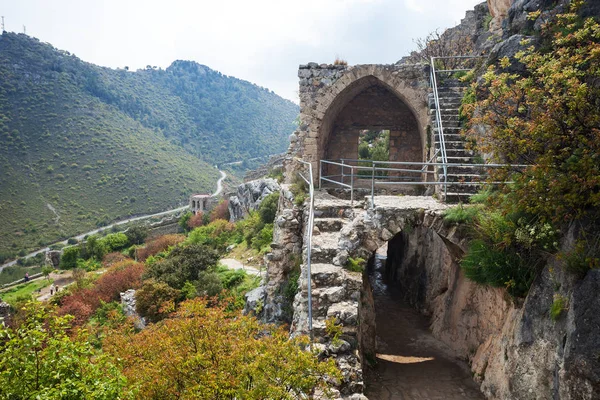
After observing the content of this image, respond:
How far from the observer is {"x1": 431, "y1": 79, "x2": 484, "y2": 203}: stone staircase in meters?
8.95

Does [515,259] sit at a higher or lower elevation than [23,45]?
lower

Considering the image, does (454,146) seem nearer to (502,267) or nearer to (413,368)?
(502,267)

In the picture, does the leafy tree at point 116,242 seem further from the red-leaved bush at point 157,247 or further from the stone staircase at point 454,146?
the stone staircase at point 454,146

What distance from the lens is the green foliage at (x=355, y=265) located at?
7.64m

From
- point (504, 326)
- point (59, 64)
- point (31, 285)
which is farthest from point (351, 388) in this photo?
point (59, 64)

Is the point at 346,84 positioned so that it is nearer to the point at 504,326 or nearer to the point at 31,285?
the point at 504,326

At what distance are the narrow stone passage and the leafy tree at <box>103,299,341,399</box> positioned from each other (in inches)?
138

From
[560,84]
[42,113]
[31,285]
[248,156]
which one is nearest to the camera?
[560,84]

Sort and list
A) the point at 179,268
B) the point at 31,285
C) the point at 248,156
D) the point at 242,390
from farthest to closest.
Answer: the point at 248,156, the point at 31,285, the point at 179,268, the point at 242,390

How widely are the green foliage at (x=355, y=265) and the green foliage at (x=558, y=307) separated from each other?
3.21 meters

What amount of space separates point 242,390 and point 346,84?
1047 centimetres

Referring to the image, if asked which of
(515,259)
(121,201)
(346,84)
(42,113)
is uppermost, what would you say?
(42,113)

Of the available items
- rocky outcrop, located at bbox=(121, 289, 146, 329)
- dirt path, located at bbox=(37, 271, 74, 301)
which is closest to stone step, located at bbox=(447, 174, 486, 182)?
rocky outcrop, located at bbox=(121, 289, 146, 329)

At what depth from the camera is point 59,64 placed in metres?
76.4
